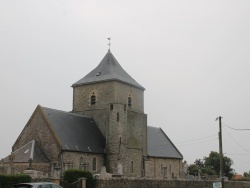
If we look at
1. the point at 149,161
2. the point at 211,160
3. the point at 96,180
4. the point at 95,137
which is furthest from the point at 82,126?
the point at 211,160

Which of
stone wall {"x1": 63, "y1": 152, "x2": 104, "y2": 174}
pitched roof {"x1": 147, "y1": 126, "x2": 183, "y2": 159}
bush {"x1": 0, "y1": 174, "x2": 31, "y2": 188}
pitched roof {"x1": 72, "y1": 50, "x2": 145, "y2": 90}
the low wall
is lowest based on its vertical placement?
the low wall

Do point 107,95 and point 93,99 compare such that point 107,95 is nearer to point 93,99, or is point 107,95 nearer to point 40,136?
point 93,99

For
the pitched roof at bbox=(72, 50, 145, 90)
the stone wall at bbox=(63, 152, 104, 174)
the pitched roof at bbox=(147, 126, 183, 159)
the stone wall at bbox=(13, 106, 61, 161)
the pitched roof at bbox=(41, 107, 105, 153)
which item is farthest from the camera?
the pitched roof at bbox=(147, 126, 183, 159)

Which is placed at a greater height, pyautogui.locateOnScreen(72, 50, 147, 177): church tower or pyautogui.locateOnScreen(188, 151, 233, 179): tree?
pyautogui.locateOnScreen(72, 50, 147, 177): church tower

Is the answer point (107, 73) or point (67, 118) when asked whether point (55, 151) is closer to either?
point (67, 118)

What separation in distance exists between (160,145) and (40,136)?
1685cm

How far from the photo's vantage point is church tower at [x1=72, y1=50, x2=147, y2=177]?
130ft

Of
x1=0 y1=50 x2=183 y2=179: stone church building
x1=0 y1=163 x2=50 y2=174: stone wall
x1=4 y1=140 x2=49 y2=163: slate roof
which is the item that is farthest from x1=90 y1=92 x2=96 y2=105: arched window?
x1=0 y1=163 x2=50 y2=174: stone wall

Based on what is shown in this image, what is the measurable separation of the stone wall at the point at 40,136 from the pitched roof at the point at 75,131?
602 mm

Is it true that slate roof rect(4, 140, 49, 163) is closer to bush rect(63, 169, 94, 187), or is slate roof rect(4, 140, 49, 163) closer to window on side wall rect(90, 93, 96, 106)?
bush rect(63, 169, 94, 187)

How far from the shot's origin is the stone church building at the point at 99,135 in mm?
35031

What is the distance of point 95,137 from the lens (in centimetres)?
3984

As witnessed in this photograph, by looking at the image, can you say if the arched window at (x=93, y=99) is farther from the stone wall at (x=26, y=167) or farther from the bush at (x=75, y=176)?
the bush at (x=75, y=176)

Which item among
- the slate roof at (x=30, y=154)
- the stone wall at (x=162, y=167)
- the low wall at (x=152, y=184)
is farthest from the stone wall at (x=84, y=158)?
the low wall at (x=152, y=184)
